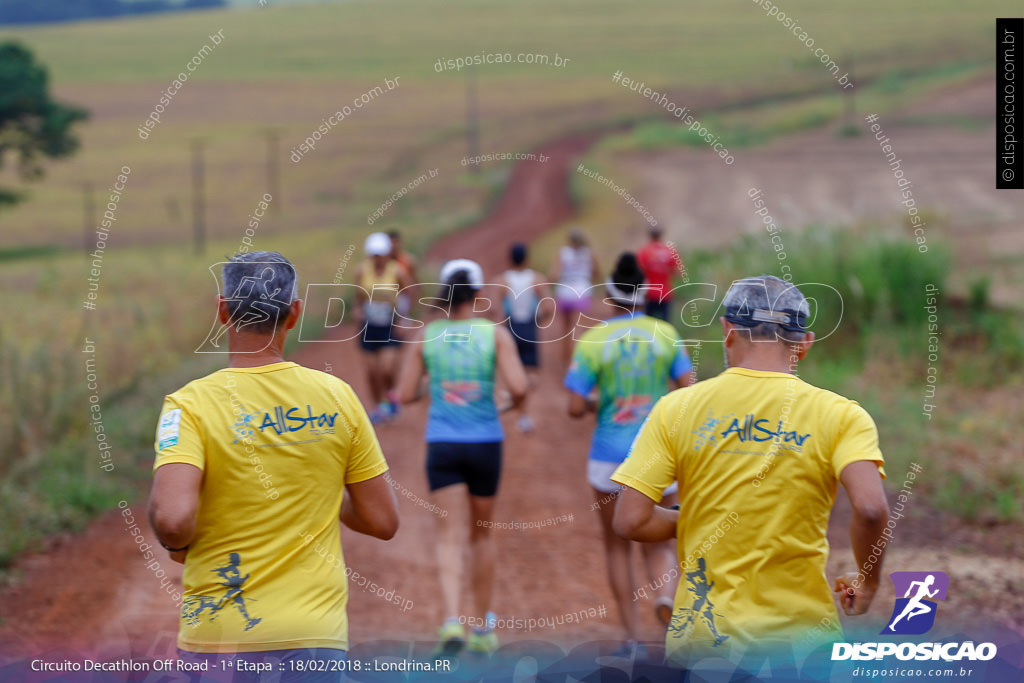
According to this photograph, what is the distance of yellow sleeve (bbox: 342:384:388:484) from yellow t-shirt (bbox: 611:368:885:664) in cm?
83

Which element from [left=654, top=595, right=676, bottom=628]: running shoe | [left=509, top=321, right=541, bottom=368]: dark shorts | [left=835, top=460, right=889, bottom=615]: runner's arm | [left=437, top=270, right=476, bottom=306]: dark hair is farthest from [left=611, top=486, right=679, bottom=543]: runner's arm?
[left=509, top=321, right=541, bottom=368]: dark shorts

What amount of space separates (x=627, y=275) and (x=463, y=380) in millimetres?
1070

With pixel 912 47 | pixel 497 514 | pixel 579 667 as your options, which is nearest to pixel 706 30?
pixel 912 47

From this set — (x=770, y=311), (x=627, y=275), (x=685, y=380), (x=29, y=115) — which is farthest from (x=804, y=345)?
(x=29, y=115)

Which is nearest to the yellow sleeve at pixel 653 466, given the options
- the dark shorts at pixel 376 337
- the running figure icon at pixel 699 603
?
the running figure icon at pixel 699 603

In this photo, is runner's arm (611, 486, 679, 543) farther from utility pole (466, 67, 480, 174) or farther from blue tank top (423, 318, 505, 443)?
utility pole (466, 67, 480, 174)

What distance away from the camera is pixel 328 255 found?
2458cm

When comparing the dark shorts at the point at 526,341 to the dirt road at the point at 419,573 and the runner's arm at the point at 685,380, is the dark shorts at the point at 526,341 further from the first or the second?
the runner's arm at the point at 685,380

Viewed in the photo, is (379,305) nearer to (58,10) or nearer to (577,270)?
(577,270)

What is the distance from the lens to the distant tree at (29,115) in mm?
20906

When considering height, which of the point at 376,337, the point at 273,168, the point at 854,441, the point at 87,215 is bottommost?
the point at 376,337

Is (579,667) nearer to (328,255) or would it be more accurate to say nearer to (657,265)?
(657,265)

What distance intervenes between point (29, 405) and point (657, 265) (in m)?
6.73

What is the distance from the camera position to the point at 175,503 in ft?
8.91
